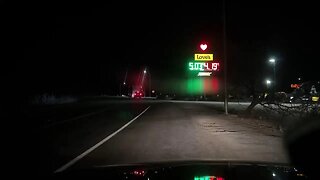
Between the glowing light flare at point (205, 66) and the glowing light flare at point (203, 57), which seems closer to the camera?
the glowing light flare at point (203, 57)

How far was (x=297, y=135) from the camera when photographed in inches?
793

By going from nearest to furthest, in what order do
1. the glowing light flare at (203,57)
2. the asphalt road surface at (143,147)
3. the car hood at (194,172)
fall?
the car hood at (194,172) < the asphalt road surface at (143,147) < the glowing light flare at (203,57)

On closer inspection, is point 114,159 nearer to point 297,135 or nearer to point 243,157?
point 243,157

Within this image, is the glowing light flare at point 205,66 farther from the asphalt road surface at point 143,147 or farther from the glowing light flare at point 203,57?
the asphalt road surface at point 143,147

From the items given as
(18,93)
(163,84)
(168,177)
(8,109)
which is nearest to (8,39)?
(18,93)

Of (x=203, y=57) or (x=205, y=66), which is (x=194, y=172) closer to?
(x=203, y=57)

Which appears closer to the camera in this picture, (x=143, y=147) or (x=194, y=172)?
(x=194, y=172)

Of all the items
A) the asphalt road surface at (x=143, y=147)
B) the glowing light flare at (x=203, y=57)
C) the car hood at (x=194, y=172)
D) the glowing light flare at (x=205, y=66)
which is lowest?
the asphalt road surface at (x=143, y=147)

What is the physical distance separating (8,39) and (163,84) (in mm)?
126605

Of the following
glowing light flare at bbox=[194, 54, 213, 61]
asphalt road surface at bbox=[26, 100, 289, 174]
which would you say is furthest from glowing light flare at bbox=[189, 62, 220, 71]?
asphalt road surface at bbox=[26, 100, 289, 174]

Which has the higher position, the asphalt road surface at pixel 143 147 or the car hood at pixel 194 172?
the car hood at pixel 194 172

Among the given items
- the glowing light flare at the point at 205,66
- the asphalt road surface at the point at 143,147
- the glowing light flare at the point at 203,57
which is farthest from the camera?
the glowing light flare at the point at 205,66

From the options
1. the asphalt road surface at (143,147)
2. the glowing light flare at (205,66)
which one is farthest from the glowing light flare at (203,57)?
the asphalt road surface at (143,147)

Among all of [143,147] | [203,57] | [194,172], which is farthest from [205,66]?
[194,172]
